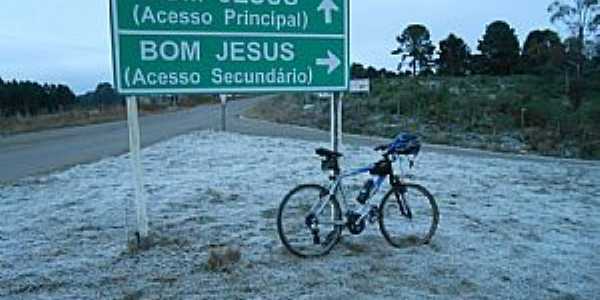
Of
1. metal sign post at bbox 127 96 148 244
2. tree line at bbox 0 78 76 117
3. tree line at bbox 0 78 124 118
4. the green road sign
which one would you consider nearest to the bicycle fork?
the green road sign

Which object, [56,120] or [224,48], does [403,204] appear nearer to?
[224,48]

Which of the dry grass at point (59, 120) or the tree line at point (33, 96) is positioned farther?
the tree line at point (33, 96)

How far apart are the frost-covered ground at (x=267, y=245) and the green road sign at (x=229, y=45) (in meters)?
1.67

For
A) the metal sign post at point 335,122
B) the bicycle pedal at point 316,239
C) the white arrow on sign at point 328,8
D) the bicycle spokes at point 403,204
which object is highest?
the white arrow on sign at point 328,8

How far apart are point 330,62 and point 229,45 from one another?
1.13 meters

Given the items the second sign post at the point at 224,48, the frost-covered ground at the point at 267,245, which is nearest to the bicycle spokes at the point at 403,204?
the frost-covered ground at the point at 267,245

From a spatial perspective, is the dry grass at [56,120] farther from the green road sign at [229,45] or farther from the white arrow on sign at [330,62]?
the white arrow on sign at [330,62]

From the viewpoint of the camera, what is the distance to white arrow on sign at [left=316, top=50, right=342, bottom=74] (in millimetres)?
6586

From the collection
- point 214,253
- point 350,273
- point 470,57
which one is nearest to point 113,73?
point 214,253

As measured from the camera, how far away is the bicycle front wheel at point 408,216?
621 centimetres

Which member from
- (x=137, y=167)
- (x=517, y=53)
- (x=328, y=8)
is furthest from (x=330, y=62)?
(x=517, y=53)

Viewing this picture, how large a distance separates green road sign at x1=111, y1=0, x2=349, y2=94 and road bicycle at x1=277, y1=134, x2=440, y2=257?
3.54 feet

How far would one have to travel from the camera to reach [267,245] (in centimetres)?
616

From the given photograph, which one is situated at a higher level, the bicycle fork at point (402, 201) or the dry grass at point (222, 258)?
the bicycle fork at point (402, 201)
